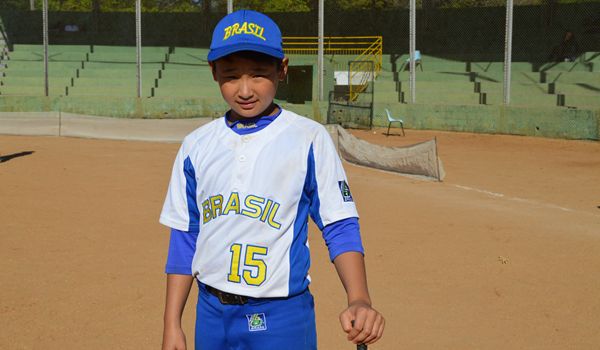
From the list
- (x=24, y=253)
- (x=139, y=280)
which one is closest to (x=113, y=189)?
(x=24, y=253)

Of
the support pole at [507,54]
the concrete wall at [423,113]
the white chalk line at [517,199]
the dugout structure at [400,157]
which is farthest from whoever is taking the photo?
the support pole at [507,54]

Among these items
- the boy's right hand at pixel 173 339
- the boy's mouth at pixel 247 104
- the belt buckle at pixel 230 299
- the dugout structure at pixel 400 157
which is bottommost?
the dugout structure at pixel 400 157

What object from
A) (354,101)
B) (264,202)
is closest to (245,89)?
(264,202)

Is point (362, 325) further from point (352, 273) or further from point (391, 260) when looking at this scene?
point (391, 260)

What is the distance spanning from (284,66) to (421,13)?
3173 centimetres

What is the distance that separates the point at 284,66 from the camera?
254 centimetres

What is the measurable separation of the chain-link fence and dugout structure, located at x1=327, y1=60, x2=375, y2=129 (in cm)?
21

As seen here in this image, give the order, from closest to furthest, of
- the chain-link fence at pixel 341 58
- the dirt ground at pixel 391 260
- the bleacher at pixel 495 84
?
the dirt ground at pixel 391 260, the bleacher at pixel 495 84, the chain-link fence at pixel 341 58

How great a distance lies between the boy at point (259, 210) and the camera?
241cm

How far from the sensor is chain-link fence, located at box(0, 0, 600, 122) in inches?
958

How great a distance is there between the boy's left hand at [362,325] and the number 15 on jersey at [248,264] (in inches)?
13.7

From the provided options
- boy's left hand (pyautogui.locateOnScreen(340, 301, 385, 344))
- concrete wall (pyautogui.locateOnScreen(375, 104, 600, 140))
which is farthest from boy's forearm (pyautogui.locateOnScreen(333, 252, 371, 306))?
concrete wall (pyautogui.locateOnScreen(375, 104, 600, 140))

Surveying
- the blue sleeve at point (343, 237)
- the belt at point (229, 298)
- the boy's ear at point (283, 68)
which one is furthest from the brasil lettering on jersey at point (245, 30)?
the belt at point (229, 298)

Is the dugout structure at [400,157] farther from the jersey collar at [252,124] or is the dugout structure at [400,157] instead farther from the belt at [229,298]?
the belt at [229,298]
